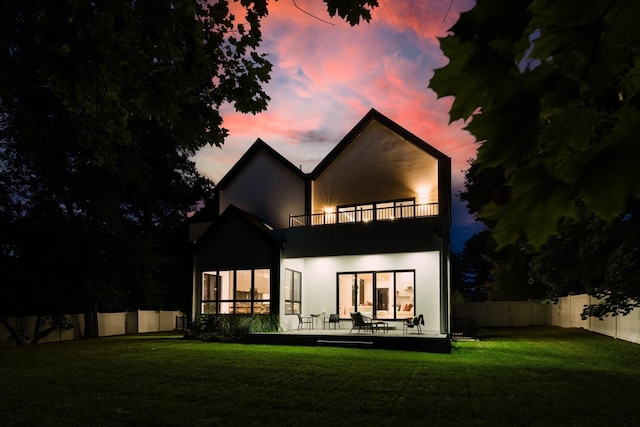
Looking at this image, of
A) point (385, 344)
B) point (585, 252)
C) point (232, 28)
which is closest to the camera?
point (232, 28)

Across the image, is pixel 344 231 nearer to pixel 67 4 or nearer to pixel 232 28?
pixel 232 28

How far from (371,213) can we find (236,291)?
6.16 m

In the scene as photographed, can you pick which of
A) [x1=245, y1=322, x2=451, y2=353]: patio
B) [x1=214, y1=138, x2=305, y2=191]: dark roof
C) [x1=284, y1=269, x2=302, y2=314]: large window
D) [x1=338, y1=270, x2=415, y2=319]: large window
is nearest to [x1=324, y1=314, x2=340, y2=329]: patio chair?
[x1=338, y1=270, x2=415, y2=319]: large window

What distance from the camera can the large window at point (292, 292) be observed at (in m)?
17.6

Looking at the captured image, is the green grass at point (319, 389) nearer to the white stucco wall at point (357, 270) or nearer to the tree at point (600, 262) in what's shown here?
the tree at point (600, 262)

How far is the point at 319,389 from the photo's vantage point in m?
7.36

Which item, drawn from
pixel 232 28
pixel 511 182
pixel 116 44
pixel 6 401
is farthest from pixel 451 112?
pixel 6 401

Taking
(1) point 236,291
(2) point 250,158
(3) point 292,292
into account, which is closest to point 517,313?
(3) point 292,292

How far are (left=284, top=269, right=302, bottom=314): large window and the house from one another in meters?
0.04

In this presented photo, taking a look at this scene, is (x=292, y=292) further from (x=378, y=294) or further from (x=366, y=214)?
(x=366, y=214)

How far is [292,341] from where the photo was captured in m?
14.8

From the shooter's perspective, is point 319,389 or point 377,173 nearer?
point 319,389

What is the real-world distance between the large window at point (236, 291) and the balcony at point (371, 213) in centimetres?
294

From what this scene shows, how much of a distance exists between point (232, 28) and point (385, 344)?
1059 centimetres
